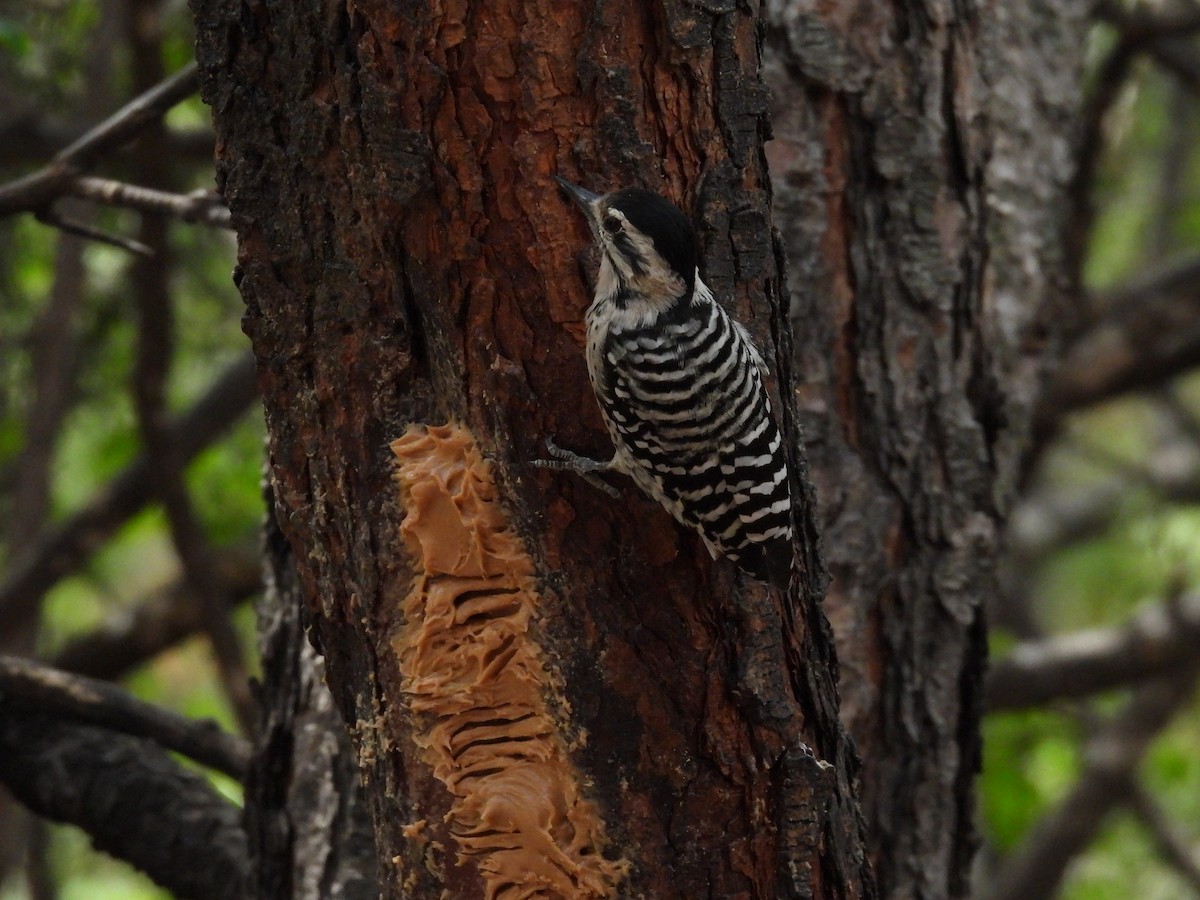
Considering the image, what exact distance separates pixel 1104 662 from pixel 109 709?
11.8 feet

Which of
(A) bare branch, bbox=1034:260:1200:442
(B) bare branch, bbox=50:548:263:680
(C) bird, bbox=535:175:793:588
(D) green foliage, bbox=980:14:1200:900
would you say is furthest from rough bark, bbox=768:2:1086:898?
(B) bare branch, bbox=50:548:263:680

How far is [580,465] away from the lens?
217cm

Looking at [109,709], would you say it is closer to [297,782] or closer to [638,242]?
[297,782]

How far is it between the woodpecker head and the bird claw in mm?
263

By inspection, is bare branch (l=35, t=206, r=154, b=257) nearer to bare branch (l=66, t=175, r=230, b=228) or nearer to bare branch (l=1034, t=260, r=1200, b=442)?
bare branch (l=66, t=175, r=230, b=228)

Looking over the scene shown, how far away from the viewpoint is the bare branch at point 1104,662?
16.9 ft

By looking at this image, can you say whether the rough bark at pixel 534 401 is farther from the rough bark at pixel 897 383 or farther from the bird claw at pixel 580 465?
the rough bark at pixel 897 383

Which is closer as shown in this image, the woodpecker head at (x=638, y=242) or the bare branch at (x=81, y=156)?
the woodpecker head at (x=638, y=242)

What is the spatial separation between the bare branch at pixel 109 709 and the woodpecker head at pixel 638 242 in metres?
1.60

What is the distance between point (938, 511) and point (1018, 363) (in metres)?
0.65

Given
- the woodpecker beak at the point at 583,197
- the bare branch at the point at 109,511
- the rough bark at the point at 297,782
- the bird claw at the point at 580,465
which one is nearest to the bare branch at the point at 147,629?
the bare branch at the point at 109,511

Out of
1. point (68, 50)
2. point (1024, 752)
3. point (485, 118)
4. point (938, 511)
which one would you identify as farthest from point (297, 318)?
point (1024, 752)

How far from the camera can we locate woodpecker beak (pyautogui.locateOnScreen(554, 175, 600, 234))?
6.82ft

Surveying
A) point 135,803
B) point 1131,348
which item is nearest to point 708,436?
point 135,803
